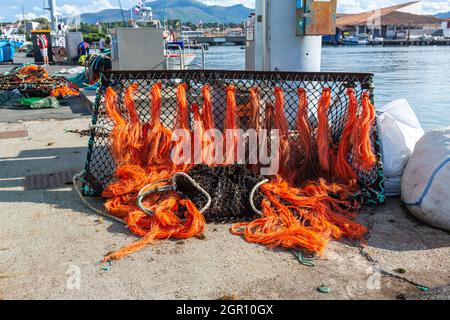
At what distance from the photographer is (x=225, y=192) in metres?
3.96

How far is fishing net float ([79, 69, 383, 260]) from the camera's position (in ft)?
12.7

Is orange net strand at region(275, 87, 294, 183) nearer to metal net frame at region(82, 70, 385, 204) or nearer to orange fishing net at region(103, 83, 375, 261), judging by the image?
orange fishing net at region(103, 83, 375, 261)

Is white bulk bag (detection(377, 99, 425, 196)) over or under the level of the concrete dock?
over

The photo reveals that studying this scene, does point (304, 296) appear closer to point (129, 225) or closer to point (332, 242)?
point (332, 242)

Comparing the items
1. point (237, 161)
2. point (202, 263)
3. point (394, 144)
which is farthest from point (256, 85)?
point (202, 263)

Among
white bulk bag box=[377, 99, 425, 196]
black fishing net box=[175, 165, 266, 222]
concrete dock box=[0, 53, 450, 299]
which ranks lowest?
concrete dock box=[0, 53, 450, 299]

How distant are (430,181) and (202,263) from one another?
2.12 m

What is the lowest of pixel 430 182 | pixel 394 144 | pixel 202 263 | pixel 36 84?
pixel 202 263

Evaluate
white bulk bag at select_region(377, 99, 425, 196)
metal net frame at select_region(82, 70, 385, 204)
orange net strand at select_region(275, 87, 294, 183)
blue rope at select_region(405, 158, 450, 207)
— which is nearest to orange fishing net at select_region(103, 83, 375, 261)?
orange net strand at select_region(275, 87, 294, 183)

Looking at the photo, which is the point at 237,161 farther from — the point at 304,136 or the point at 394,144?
the point at 394,144

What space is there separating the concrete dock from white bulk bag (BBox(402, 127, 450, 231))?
0.12 meters

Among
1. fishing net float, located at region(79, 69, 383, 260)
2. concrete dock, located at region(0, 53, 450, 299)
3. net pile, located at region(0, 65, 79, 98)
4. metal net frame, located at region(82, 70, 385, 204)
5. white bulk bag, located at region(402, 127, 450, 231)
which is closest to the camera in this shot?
concrete dock, located at region(0, 53, 450, 299)

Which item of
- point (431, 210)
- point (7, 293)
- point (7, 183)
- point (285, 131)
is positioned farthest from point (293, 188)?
point (7, 183)

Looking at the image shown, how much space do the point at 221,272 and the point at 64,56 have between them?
25.1 metres
